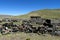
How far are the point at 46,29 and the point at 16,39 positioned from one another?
710 cm

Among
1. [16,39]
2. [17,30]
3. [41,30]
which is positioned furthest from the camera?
[17,30]

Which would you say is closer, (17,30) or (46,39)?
(46,39)

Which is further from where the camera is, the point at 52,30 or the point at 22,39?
the point at 52,30

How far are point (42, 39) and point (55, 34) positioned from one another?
11.8 ft

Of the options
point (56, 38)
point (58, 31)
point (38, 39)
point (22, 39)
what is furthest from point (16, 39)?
point (58, 31)

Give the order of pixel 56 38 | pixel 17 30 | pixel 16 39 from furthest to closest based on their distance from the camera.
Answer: pixel 17 30, pixel 56 38, pixel 16 39

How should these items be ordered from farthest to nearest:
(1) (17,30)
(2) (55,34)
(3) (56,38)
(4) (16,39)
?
(1) (17,30)
(2) (55,34)
(3) (56,38)
(4) (16,39)

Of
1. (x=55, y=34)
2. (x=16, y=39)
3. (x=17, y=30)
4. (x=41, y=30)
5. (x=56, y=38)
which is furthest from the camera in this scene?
(x=17, y=30)

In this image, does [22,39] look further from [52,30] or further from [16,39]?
[52,30]

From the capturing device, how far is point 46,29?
2403cm

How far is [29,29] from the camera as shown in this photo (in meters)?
25.3

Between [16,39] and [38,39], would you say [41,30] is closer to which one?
[38,39]

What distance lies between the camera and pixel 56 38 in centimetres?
1997

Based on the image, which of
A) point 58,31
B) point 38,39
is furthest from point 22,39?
point 58,31
